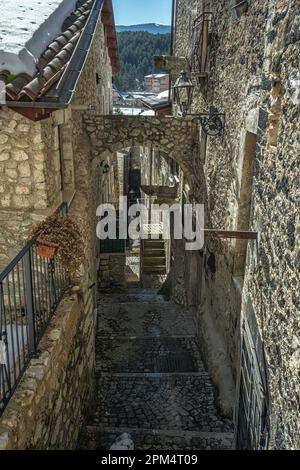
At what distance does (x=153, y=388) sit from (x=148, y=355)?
122 centimetres

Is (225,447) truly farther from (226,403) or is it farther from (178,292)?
(178,292)

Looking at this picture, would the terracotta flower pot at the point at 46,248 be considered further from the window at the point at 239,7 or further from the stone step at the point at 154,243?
the stone step at the point at 154,243

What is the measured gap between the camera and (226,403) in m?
5.78

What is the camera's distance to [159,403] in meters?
6.25

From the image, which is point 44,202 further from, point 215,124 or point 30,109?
point 215,124

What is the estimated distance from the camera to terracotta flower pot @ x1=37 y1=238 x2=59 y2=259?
3965 mm

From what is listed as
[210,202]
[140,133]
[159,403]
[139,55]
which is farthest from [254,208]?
[139,55]

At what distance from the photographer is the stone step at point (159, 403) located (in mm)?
5820

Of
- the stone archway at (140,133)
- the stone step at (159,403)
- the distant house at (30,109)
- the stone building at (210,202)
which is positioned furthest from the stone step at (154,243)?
the distant house at (30,109)

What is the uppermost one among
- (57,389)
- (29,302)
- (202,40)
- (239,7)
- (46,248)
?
(202,40)

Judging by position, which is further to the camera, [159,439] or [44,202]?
[159,439]

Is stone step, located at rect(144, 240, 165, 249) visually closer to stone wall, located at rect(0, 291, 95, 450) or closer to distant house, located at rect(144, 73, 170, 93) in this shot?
stone wall, located at rect(0, 291, 95, 450)

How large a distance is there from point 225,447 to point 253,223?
337 cm
